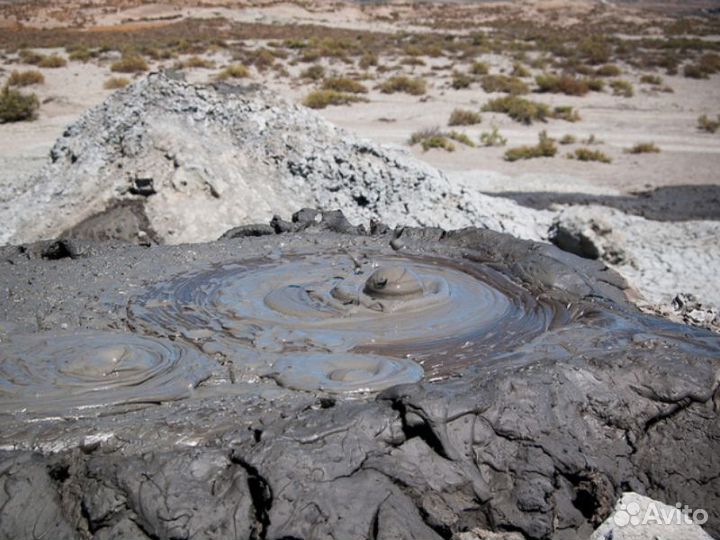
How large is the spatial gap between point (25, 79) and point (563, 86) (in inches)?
561

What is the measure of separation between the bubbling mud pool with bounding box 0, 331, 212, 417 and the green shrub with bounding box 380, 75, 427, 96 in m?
17.2

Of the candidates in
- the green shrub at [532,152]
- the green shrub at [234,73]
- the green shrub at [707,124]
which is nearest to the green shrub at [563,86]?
the green shrub at [707,124]

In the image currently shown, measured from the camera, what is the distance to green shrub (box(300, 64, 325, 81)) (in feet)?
72.3

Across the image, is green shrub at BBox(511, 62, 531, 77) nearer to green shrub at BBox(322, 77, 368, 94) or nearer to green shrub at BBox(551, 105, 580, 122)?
green shrub at BBox(551, 105, 580, 122)

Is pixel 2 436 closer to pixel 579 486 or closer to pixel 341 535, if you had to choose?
pixel 341 535

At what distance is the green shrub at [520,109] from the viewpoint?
17547 millimetres

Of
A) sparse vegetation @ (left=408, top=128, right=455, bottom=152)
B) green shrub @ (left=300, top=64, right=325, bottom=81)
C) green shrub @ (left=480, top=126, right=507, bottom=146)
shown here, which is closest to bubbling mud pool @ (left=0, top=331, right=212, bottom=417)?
sparse vegetation @ (left=408, top=128, right=455, bottom=152)

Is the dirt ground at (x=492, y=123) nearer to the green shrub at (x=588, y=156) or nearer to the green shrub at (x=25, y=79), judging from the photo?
the green shrub at (x=588, y=156)

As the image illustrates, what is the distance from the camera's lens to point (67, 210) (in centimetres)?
842

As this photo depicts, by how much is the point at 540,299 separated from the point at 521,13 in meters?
51.2

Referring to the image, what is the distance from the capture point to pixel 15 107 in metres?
15.5

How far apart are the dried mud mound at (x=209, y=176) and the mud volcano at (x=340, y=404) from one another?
8.70ft

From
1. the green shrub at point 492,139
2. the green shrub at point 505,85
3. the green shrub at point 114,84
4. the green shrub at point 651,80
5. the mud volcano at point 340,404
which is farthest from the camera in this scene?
the green shrub at point 651,80

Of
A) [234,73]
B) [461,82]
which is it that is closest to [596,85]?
[461,82]
